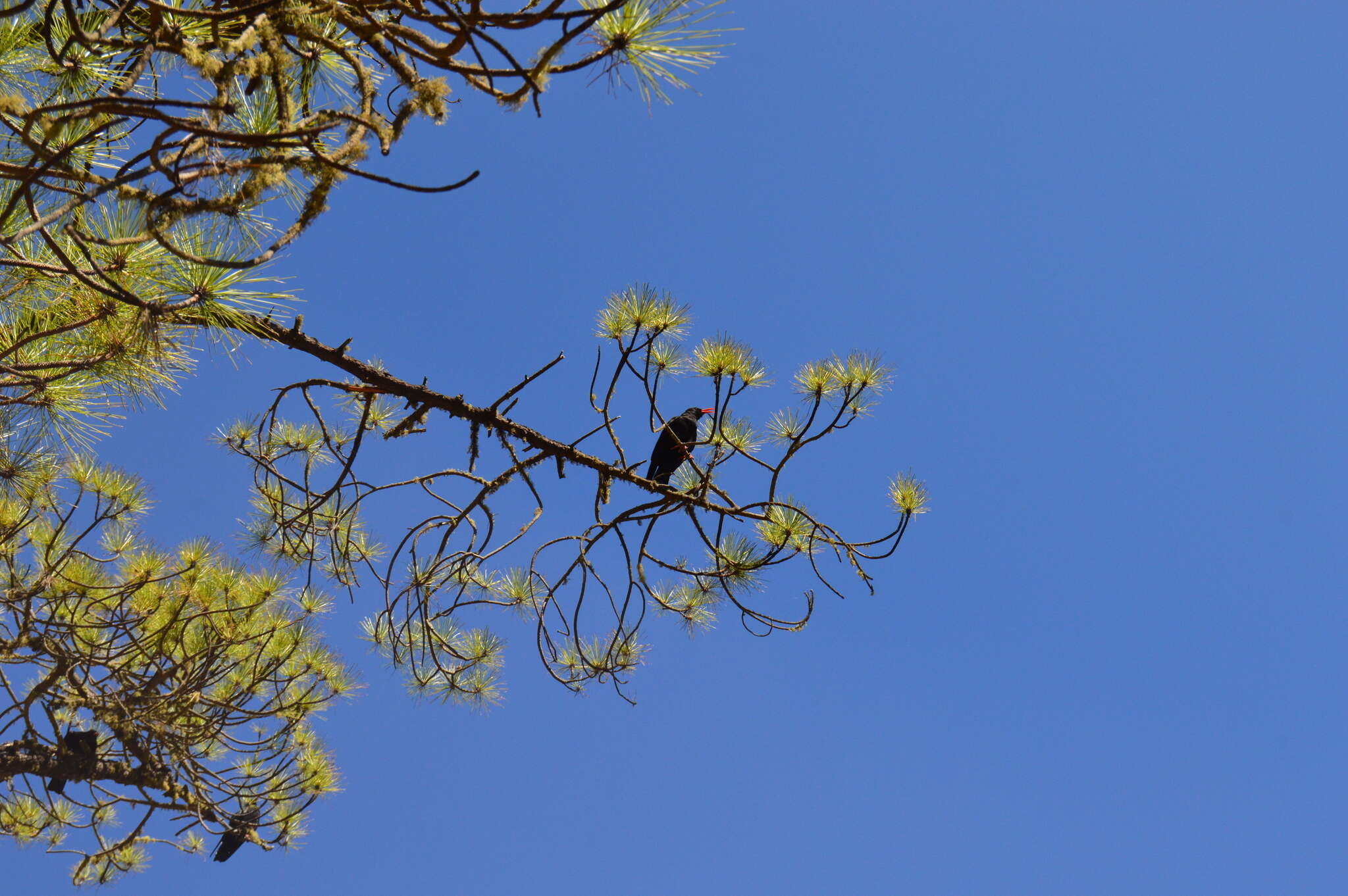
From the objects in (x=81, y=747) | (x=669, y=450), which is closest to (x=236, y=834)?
(x=81, y=747)

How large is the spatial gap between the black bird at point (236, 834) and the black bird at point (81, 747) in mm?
531

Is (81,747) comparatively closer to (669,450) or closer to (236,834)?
(236,834)

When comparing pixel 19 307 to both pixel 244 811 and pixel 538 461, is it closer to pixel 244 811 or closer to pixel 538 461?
pixel 538 461

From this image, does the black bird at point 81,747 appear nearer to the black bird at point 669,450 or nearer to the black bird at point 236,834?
the black bird at point 236,834

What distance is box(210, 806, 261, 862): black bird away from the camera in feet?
9.84

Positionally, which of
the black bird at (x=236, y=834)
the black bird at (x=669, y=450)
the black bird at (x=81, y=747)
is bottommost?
the black bird at (x=236, y=834)

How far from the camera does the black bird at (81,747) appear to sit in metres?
2.88

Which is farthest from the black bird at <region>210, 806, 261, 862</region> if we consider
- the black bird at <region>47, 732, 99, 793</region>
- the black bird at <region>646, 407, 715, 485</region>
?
the black bird at <region>646, 407, 715, 485</region>

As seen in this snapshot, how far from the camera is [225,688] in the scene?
3.34 meters

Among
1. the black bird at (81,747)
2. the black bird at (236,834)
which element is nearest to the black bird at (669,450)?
the black bird at (236,834)

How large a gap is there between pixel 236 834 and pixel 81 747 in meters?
0.62

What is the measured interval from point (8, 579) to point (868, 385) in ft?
10.1

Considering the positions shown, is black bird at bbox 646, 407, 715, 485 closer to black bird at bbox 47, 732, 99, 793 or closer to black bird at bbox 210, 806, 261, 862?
black bird at bbox 210, 806, 261, 862

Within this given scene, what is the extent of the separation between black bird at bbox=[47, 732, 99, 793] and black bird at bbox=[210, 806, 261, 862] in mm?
531
